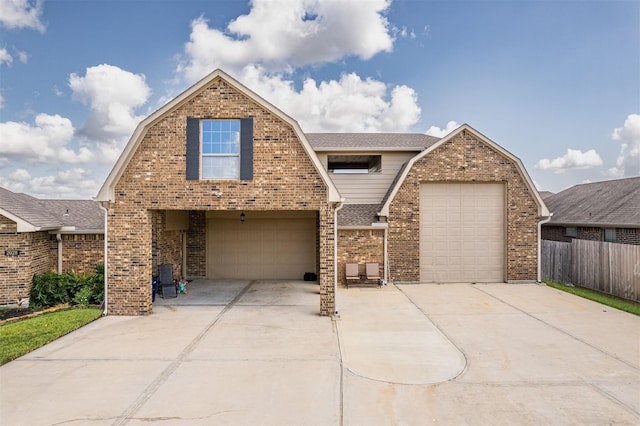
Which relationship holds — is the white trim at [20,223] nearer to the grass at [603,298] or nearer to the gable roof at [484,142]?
the gable roof at [484,142]

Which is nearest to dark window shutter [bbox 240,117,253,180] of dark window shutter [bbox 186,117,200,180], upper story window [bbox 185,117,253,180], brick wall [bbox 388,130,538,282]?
upper story window [bbox 185,117,253,180]

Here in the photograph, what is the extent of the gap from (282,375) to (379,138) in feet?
42.1

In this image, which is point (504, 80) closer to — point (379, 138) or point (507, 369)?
point (379, 138)

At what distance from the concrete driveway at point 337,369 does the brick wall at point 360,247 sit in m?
3.50

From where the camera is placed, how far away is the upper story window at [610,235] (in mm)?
14047

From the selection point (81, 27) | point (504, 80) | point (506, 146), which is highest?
point (81, 27)

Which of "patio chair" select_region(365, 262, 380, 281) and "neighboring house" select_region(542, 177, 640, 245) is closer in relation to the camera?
"patio chair" select_region(365, 262, 380, 281)

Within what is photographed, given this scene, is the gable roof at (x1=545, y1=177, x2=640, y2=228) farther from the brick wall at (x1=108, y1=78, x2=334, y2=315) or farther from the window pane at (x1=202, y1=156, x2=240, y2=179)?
the window pane at (x1=202, y1=156, x2=240, y2=179)

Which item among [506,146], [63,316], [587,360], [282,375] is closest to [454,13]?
[506,146]

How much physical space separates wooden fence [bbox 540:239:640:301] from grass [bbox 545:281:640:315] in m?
0.23

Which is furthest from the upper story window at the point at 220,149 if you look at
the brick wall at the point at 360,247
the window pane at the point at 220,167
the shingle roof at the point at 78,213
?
the brick wall at the point at 360,247

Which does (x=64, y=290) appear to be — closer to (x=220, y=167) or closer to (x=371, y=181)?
(x=220, y=167)

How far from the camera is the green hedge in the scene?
9.51 m

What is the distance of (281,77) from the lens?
17828 millimetres
